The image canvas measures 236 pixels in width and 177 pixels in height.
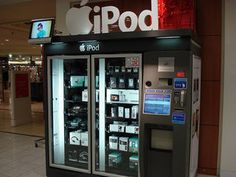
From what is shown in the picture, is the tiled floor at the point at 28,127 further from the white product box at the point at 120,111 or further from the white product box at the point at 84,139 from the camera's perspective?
the white product box at the point at 120,111

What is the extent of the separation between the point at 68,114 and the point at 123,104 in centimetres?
87

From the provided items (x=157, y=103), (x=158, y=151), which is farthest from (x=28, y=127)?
(x=157, y=103)

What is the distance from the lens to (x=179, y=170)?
2.87 m

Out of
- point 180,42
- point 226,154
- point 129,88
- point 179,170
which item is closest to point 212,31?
point 180,42

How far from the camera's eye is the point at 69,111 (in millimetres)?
3740

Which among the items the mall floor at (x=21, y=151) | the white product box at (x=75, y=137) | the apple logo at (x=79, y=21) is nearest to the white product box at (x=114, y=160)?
the white product box at (x=75, y=137)

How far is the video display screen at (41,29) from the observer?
3.38 m

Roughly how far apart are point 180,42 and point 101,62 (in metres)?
1.13

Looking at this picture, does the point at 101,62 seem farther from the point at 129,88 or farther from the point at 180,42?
the point at 180,42

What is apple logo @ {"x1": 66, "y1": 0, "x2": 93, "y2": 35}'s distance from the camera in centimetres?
351

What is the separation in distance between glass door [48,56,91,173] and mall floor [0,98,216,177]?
508 mm

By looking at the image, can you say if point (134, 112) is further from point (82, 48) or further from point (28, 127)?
point (28, 127)

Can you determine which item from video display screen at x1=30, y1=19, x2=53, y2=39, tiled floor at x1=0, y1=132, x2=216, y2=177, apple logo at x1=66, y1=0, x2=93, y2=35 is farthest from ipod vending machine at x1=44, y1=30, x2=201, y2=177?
tiled floor at x1=0, y1=132, x2=216, y2=177

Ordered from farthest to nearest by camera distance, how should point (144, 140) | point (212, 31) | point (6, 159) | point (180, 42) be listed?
1. point (6, 159)
2. point (212, 31)
3. point (144, 140)
4. point (180, 42)
